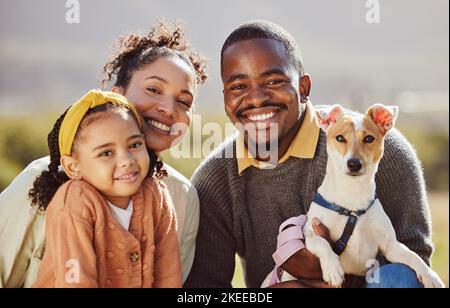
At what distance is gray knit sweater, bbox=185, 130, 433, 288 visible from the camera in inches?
127

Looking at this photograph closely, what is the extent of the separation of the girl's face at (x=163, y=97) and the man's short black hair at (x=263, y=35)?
0.76 feet

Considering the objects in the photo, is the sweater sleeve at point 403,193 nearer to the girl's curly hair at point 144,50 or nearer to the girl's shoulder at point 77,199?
the girl's curly hair at point 144,50

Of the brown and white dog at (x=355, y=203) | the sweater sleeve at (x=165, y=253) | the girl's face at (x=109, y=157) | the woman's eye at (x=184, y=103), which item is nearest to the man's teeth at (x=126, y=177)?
the girl's face at (x=109, y=157)

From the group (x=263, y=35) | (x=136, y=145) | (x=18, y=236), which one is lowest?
(x=18, y=236)

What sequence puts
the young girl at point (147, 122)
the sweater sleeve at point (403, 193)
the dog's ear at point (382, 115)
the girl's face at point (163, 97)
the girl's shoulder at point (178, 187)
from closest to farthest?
the dog's ear at point (382, 115) → the young girl at point (147, 122) → the sweater sleeve at point (403, 193) → the girl's face at point (163, 97) → the girl's shoulder at point (178, 187)

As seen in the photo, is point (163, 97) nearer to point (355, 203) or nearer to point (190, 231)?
point (190, 231)

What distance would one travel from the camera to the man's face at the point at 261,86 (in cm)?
328

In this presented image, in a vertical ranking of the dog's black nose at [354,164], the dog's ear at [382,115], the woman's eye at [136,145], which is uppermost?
the dog's ear at [382,115]

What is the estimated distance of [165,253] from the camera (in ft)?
9.74

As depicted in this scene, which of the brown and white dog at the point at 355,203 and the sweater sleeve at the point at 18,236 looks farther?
the sweater sleeve at the point at 18,236

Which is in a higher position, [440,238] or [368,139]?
[440,238]

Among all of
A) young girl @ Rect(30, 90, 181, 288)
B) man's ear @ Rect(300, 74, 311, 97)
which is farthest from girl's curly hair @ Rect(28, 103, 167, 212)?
man's ear @ Rect(300, 74, 311, 97)

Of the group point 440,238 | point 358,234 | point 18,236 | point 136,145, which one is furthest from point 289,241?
point 440,238

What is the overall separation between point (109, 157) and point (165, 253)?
498mm
